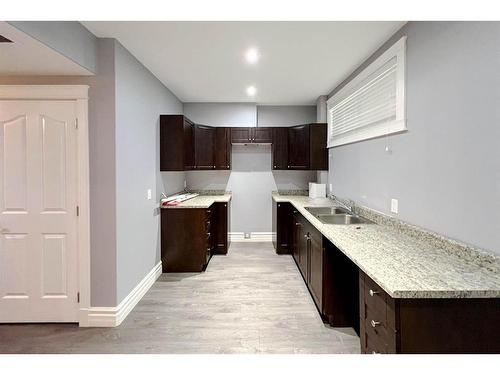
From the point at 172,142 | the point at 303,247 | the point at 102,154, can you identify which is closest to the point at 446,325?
the point at 303,247

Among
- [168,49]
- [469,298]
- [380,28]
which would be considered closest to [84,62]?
[168,49]

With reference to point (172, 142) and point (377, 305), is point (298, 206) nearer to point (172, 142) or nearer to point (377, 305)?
point (172, 142)

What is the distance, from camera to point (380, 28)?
259 centimetres

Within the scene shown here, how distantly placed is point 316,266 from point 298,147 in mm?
2756

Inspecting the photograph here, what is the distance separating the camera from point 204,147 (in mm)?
5258

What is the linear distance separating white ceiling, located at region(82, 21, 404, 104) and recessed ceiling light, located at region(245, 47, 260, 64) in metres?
0.06

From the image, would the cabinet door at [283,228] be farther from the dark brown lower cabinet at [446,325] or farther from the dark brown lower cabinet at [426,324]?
the dark brown lower cabinet at [446,325]

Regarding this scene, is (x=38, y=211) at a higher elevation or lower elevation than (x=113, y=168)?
lower

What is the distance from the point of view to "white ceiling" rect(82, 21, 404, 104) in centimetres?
254

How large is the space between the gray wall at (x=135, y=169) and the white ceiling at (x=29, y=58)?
0.45 metres

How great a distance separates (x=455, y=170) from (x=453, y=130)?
0.83ft

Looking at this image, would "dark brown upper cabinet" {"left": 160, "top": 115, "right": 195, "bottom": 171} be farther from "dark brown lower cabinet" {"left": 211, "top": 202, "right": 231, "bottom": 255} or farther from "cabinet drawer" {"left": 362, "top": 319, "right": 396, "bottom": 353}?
"cabinet drawer" {"left": 362, "top": 319, "right": 396, "bottom": 353}

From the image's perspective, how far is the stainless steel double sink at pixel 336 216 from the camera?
3350 mm

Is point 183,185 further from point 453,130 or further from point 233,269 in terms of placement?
point 453,130
